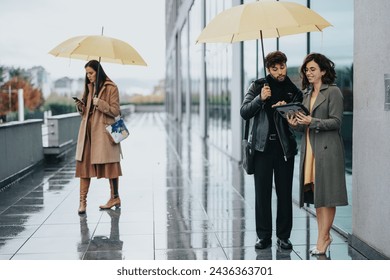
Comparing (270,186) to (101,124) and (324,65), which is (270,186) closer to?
(324,65)

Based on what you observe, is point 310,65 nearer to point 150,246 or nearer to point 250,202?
point 150,246

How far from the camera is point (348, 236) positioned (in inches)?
256

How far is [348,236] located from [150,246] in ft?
6.94

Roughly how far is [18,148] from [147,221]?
17.6ft

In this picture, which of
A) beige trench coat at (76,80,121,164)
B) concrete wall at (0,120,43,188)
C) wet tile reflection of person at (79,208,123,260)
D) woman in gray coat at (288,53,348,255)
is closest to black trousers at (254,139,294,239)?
woman in gray coat at (288,53,348,255)

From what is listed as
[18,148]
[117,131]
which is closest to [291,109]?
[117,131]

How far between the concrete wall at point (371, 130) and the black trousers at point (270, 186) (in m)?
0.68

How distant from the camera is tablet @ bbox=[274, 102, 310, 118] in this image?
18.0 feet

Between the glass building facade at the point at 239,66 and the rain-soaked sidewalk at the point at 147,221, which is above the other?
the glass building facade at the point at 239,66

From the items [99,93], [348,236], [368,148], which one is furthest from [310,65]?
[99,93]

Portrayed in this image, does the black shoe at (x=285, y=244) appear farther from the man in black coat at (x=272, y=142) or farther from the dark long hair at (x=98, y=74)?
the dark long hair at (x=98, y=74)

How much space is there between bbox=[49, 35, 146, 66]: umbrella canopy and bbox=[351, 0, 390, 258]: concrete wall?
10.4 feet

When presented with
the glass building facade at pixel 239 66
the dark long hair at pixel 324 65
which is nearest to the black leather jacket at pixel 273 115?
the dark long hair at pixel 324 65

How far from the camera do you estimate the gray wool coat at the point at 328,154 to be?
5.64 metres
